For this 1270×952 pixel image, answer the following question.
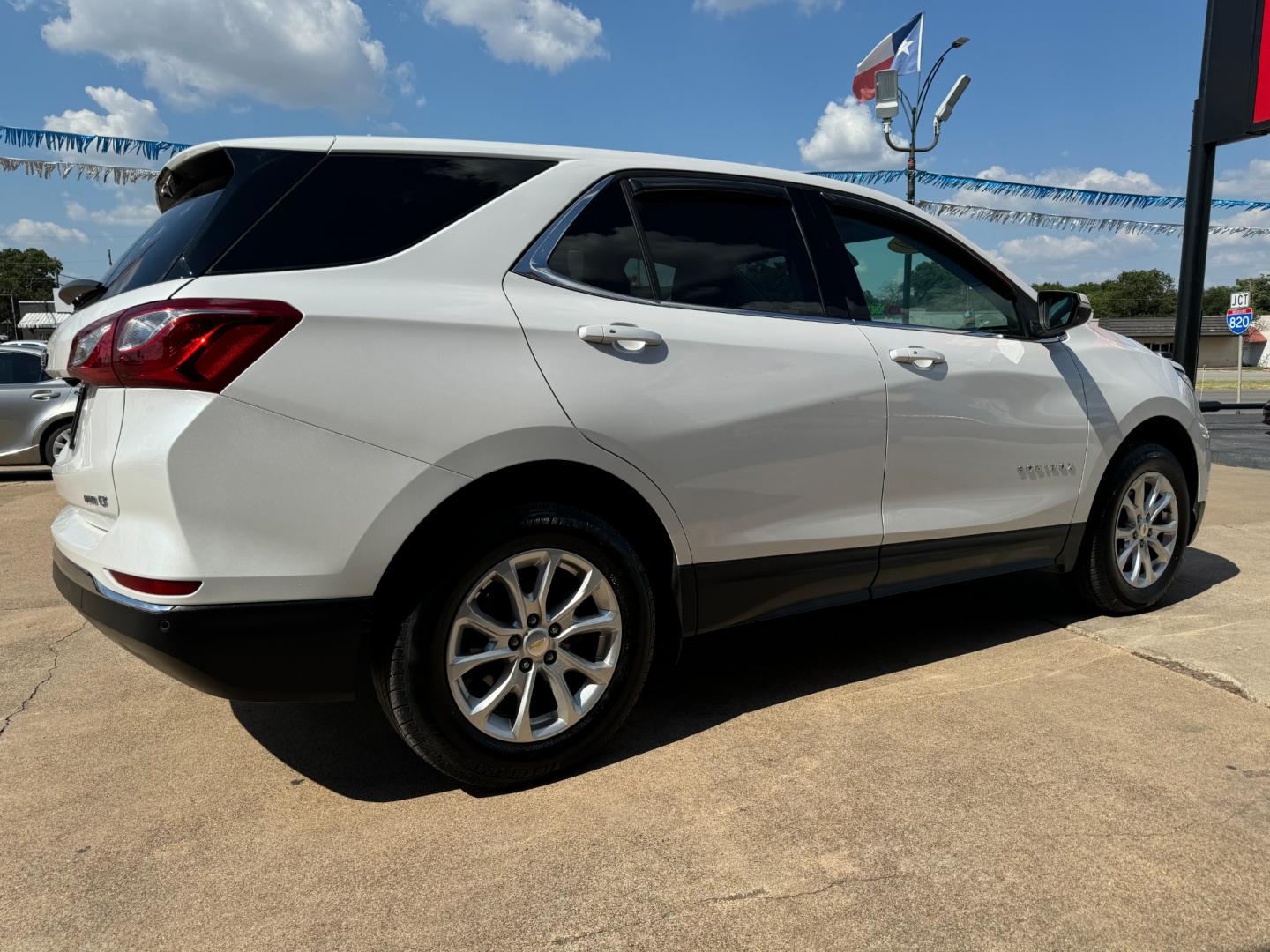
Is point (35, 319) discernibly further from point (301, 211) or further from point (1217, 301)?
point (1217, 301)

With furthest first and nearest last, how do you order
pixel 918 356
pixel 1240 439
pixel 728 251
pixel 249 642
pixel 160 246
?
pixel 1240 439 → pixel 918 356 → pixel 728 251 → pixel 160 246 → pixel 249 642

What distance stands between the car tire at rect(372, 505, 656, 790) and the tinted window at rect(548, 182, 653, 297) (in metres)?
0.68

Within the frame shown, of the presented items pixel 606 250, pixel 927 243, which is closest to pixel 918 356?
pixel 927 243

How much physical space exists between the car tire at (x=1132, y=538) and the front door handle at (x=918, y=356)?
1.25 metres

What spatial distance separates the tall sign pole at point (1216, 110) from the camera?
330 inches

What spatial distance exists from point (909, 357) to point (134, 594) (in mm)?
2437

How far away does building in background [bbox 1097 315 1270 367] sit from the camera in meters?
67.5

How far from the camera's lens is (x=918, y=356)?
3162 millimetres

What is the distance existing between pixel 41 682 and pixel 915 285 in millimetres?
3562

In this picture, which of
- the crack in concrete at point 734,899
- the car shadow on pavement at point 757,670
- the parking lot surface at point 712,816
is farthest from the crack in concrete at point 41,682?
the crack in concrete at point 734,899

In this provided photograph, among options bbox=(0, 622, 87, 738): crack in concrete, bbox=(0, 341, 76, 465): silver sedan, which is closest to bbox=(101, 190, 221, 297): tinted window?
bbox=(0, 622, 87, 738): crack in concrete

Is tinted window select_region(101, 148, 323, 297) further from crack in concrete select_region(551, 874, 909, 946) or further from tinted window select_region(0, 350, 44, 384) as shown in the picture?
tinted window select_region(0, 350, 44, 384)

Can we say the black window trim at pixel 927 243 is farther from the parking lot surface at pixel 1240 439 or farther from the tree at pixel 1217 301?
the tree at pixel 1217 301

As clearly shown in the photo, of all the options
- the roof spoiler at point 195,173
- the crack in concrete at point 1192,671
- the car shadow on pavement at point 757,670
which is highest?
the roof spoiler at point 195,173
